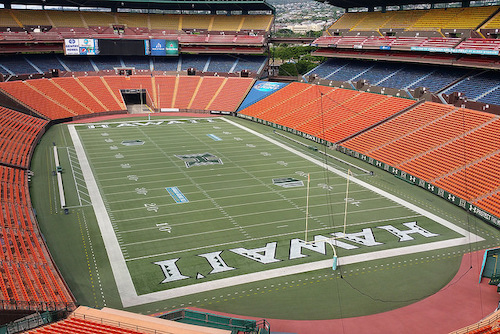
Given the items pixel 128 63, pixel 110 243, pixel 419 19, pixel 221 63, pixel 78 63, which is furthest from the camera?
pixel 221 63

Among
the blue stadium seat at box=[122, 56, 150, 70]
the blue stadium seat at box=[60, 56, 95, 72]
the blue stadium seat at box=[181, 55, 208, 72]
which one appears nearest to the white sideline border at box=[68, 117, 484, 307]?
the blue stadium seat at box=[60, 56, 95, 72]

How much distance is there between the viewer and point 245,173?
2981 centimetres

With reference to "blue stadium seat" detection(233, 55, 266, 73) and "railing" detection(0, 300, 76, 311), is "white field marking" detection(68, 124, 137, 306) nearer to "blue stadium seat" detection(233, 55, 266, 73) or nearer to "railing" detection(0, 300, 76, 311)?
"railing" detection(0, 300, 76, 311)

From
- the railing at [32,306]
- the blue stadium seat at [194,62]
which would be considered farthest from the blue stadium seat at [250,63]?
the railing at [32,306]

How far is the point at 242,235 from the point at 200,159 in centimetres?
1343

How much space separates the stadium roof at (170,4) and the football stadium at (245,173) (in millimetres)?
472

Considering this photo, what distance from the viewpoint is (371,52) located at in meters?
50.3

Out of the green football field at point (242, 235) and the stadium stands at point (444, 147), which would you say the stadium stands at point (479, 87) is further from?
the green football field at point (242, 235)

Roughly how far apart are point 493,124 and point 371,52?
886 inches

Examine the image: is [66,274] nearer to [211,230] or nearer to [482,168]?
[211,230]

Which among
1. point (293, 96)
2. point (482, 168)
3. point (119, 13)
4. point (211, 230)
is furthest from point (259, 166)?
point (119, 13)

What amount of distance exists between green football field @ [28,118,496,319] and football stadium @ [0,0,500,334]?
11 cm

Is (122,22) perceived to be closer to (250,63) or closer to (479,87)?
(250,63)

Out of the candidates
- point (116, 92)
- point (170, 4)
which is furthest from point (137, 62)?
point (170, 4)
